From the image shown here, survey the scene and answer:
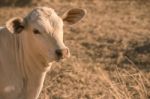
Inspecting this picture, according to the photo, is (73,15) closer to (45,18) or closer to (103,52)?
(45,18)

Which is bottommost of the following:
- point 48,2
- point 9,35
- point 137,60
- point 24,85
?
point 48,2

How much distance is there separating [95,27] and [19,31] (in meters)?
6.13

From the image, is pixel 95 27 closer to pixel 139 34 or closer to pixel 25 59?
pixel 139 34

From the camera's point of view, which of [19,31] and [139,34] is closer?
[19,31]

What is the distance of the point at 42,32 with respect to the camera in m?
5.50

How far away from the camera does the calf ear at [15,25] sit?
5.59m

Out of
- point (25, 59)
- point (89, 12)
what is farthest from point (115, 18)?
point (25, 59)

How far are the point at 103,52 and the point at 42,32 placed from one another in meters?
4.42

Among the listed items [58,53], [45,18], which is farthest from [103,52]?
[58,53]

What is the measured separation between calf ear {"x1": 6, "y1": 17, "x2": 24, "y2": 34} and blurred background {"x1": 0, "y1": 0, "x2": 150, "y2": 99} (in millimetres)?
1289

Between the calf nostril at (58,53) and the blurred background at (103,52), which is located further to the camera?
the blurred background at (103,52)

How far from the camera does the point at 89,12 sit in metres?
13.4

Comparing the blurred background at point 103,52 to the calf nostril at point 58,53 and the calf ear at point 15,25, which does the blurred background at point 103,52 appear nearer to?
the calf nostril at point 58,53

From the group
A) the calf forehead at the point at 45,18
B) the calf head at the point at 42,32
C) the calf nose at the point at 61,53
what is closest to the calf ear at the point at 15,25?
the calf head at the point at 42,32
